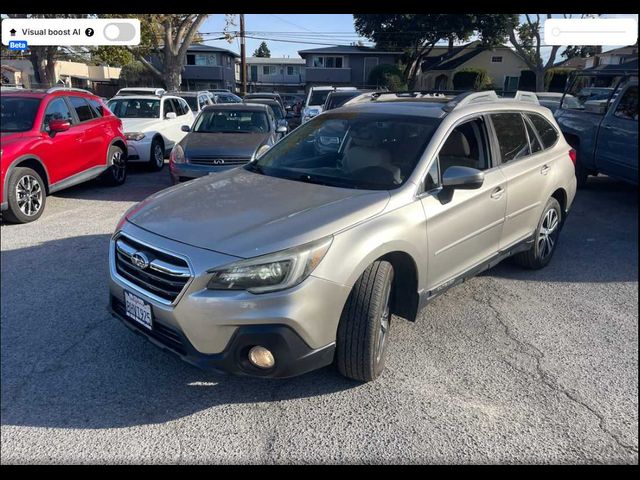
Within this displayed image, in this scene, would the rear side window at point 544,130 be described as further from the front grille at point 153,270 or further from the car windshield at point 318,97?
the car windshield at point 318,97

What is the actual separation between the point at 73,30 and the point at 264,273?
4.10m

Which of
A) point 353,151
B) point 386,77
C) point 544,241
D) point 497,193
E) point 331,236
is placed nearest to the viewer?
point 331,236

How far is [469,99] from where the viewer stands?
4.01 m

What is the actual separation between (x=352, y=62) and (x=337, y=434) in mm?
39125

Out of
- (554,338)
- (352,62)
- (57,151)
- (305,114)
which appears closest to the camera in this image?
(554,338)

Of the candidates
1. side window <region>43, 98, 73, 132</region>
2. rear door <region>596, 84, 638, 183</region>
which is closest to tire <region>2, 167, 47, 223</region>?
side window <region>43, 98, 73, 132</region>

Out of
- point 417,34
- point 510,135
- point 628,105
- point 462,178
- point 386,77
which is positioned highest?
point 417,34

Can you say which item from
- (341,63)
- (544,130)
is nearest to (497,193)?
(544,130)

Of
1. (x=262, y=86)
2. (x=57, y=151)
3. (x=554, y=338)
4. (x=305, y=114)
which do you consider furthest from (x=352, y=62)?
(x=554, y=338)

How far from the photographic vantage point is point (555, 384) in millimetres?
3016

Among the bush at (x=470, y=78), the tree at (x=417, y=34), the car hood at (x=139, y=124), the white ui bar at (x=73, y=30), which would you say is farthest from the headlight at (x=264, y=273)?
the bush at (x=470, y=78)

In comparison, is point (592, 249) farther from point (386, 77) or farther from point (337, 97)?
point (386, 77)

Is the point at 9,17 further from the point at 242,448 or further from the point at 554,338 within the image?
the point at 554,338

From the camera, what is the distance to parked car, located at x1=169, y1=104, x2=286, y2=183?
25.1ft
